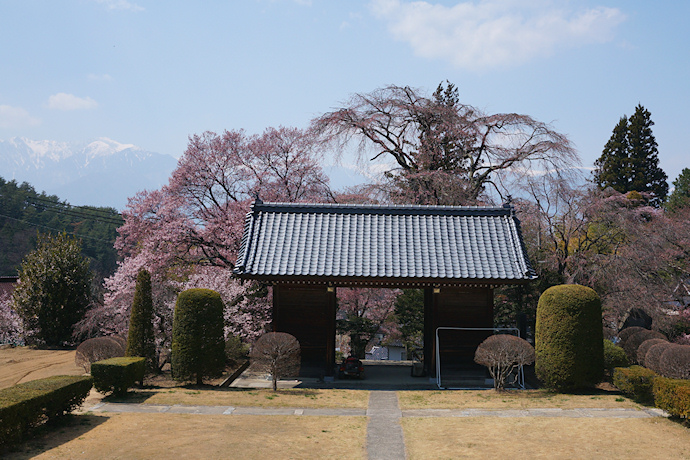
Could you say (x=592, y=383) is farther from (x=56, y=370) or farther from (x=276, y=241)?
(x=56, y=370)

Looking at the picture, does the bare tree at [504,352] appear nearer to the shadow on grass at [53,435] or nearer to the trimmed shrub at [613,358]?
the trimmed shrub at [613,358]

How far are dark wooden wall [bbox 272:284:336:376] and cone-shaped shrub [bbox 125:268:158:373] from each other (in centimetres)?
405

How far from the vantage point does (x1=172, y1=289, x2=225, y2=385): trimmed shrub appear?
→ 15.3 meters

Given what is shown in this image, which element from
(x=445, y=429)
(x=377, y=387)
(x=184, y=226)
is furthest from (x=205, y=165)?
(x=445, y=429)

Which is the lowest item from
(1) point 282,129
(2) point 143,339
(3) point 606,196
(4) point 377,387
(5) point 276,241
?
(4) point 377,387

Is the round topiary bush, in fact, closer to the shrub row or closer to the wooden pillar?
the wooden pillar

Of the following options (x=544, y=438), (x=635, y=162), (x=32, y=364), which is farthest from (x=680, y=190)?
(x=32, y=364)

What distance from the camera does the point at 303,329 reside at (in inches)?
709

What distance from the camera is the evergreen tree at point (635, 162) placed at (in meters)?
46.8

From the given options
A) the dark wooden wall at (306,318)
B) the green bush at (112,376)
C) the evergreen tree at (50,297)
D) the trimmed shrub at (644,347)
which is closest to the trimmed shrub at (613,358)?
the trimmed shrub at (644,347)

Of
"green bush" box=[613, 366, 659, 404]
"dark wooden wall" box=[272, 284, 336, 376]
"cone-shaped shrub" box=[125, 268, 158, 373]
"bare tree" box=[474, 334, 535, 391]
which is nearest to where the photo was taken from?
"green bush" box=[613, 366, 659, 404]

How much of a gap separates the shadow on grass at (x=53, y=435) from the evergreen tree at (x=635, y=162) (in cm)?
4572

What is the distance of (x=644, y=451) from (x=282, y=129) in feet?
67.0

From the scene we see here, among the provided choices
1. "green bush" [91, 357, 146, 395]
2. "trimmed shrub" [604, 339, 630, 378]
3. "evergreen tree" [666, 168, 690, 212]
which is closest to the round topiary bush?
"trimmed shrub" [604, 339, 630, 378]
